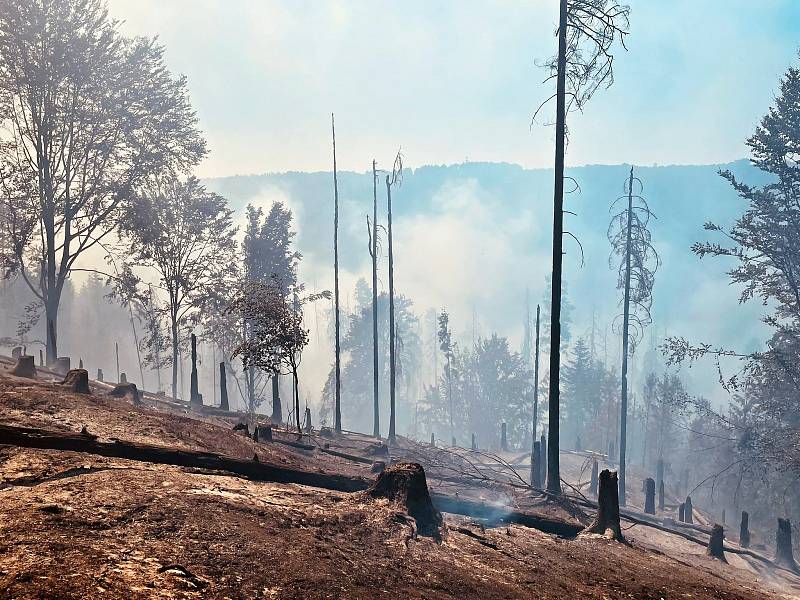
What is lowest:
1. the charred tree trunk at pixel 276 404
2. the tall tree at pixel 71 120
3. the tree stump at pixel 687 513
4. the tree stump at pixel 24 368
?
the tree stump at pixel 687 513

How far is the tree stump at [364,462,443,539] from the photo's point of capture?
7742 mm

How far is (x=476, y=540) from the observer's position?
786 cm

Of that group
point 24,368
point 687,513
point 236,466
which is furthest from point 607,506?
point 687,513

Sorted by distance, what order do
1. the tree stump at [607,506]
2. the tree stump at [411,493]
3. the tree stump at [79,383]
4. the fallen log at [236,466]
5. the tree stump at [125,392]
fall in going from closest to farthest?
the fallen log at [236,466], the tree stump at [411,493], the tree stump at [607,506], the tree stump at [79,383], the tree stump at [125,392]

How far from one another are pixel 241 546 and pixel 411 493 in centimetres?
301

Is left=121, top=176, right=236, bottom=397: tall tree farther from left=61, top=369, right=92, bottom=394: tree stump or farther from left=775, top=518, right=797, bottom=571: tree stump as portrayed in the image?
left=775, top=518, right=797, bottom=571: tree stump

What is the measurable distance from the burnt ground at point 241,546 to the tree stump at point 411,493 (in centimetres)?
18

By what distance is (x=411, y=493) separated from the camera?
794cm

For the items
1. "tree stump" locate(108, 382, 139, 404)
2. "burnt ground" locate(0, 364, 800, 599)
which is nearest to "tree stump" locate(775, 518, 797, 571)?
"burnt ground" locate(0, 364, 800, 599)

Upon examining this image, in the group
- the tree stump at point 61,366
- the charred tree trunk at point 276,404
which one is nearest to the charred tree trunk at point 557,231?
the charred tree trunk at point 276,404

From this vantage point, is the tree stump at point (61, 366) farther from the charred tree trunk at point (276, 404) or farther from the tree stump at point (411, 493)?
the tree stump at point (411, 493)

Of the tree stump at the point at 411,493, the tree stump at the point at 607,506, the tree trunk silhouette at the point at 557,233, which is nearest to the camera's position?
the tree stump at the point at 411,493

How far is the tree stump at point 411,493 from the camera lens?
305 inches

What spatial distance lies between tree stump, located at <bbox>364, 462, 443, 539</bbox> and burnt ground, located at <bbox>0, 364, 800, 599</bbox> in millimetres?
178
